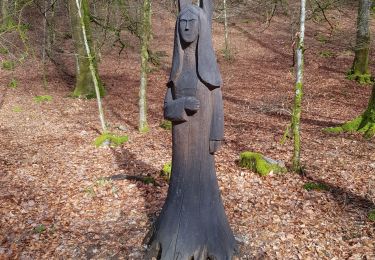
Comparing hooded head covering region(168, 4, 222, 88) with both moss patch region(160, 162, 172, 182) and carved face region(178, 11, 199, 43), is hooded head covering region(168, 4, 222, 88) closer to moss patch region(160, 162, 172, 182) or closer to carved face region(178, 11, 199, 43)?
carved face region(178, 11, 199, 43)

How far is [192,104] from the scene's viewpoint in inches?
152

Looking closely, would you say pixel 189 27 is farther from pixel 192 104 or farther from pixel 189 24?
pixel 192 104

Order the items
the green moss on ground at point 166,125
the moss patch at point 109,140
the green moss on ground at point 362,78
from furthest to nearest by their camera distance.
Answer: the green moss on ground at point 362,78
the green moss on ground at point 166,125
the moss patch at point 109,140

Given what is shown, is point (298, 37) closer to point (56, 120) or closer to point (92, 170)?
point (92, 170)

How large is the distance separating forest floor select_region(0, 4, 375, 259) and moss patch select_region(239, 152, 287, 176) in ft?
0.49

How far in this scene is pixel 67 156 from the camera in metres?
9.11

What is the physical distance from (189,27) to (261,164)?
4.53 meters

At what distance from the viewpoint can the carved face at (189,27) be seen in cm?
374

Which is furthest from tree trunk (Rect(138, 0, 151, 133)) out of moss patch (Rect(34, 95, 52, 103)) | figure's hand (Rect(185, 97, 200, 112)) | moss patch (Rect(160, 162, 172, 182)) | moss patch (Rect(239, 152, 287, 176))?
figure's hand (Rect(185, 97, 200, 112))

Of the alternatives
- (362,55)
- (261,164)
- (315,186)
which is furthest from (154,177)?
(362,55)

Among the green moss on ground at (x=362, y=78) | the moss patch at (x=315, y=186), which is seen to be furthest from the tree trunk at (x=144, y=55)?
the green moss on ground at (x=362, y=78)

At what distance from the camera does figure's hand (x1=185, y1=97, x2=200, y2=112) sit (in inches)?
152

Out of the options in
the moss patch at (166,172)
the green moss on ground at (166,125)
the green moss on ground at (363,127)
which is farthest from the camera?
the green moss on ground at (166,125)

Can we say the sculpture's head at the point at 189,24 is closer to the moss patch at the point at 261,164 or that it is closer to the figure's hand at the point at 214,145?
the figure's hand at the point at 214,145
